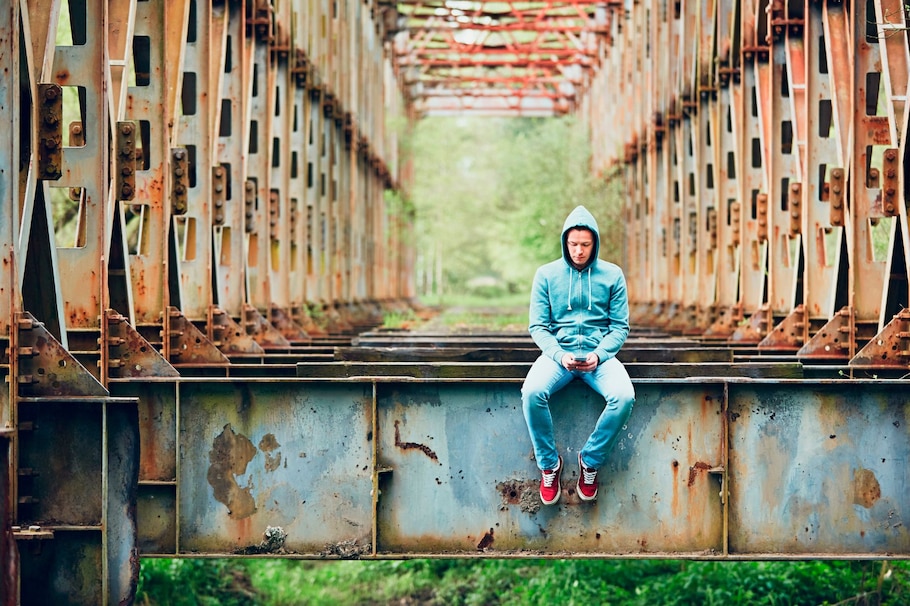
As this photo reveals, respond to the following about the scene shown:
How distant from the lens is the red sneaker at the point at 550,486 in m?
7.95

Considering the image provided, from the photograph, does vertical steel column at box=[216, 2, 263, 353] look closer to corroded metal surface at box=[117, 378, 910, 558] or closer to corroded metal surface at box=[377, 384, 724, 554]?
corroded metal surface at box=[117, 378, 910, 558]

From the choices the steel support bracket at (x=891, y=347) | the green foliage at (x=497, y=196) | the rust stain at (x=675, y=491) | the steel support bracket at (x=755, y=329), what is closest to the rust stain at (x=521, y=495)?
the rust stain at (x=675, y=491)

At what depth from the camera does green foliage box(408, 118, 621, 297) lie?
38.4m

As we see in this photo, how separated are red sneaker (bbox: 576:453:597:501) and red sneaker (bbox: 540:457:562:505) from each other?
141 mm

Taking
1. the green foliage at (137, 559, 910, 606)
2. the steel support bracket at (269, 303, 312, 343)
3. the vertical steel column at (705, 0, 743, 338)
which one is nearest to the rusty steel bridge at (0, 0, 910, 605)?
the vertical steel column at (705, 0, 743, 338)

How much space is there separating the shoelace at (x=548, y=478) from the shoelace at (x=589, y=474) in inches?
7.6

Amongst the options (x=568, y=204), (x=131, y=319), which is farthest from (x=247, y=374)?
(x=568, y=204)

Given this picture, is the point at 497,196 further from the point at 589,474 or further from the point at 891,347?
the point at 589,474

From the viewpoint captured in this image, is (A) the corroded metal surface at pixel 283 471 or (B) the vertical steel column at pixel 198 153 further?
(B) the vertical steel column at pixel 198 153

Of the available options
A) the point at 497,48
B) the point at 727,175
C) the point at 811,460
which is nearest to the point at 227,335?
the point at 811,460

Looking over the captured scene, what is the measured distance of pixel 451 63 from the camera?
45469mm

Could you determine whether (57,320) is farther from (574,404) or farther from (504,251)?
(504,251)

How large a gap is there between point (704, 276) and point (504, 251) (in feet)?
173

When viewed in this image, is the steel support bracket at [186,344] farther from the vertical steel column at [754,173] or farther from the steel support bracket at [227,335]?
the vertical steel column at [754,173]
